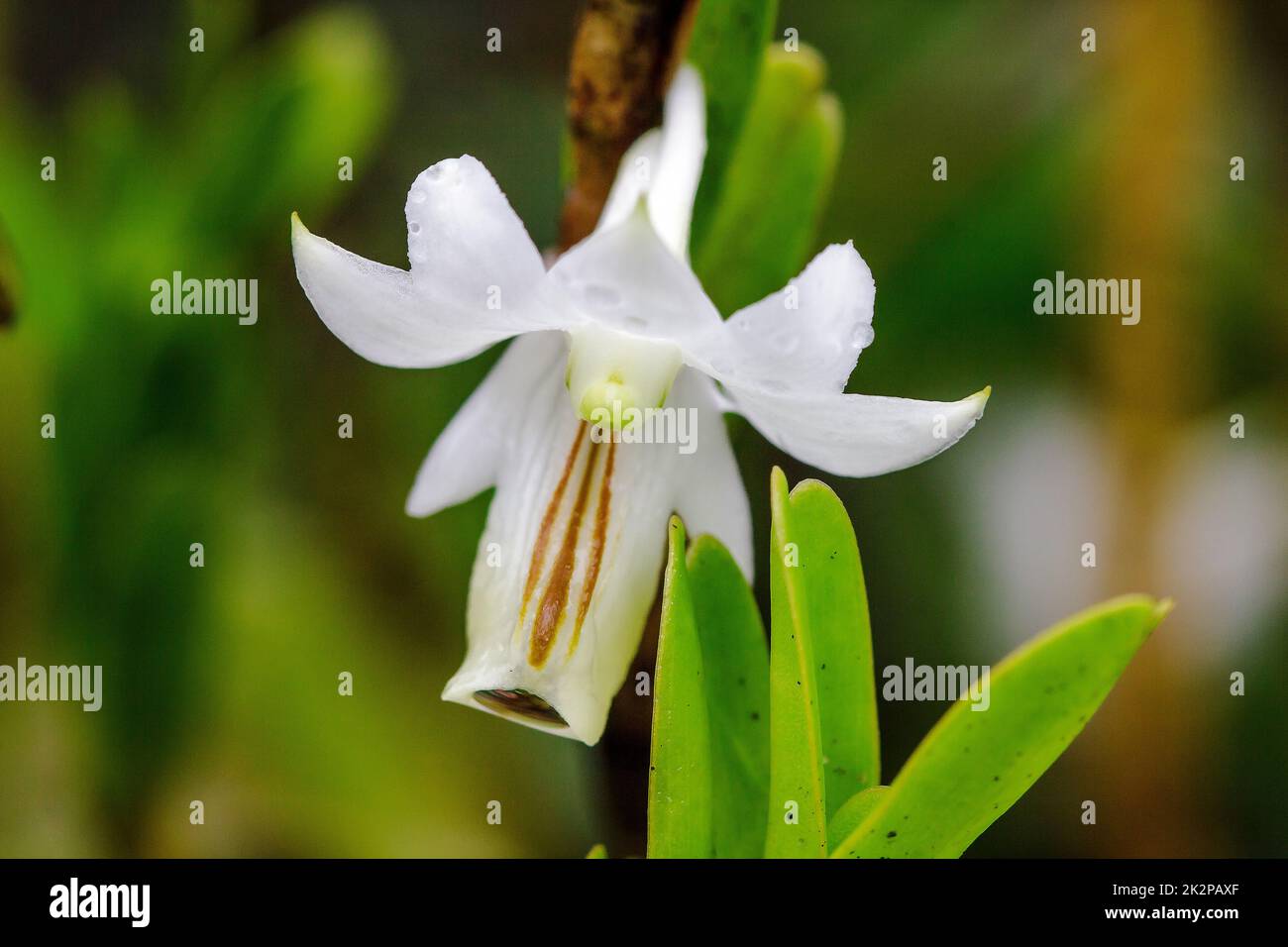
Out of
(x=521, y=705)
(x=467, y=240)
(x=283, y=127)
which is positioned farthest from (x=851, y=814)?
(x=283, y=127)

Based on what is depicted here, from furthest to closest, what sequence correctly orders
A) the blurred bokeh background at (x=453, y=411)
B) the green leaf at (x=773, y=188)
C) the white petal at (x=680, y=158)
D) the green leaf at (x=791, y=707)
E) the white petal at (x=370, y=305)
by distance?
1. the blurred bokeh background at (x=453, y=411)
2. the green leaf at (x=773, y=188)
3. the white petal at (x=680, y=158)
4. the white petal at (x=370, y=305)
5. the green leaf at (x=791, y=707)

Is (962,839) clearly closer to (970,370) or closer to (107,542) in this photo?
(107,542)

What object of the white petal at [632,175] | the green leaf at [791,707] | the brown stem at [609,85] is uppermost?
the brown stem at [609,85]

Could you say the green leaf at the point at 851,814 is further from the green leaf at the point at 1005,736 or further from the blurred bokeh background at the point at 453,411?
the blurred bokeh background at the point at 453,411

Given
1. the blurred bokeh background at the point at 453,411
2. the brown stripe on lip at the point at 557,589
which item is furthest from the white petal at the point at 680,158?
the blurred bokeh background at the point at 453,411

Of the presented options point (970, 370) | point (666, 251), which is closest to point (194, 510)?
point (666, 251)

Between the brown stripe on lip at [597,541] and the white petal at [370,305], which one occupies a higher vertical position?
the white petal at [370,305]

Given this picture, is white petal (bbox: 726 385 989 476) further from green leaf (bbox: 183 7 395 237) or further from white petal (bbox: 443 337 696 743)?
green leaf (bbox: 183 7 395 237)
